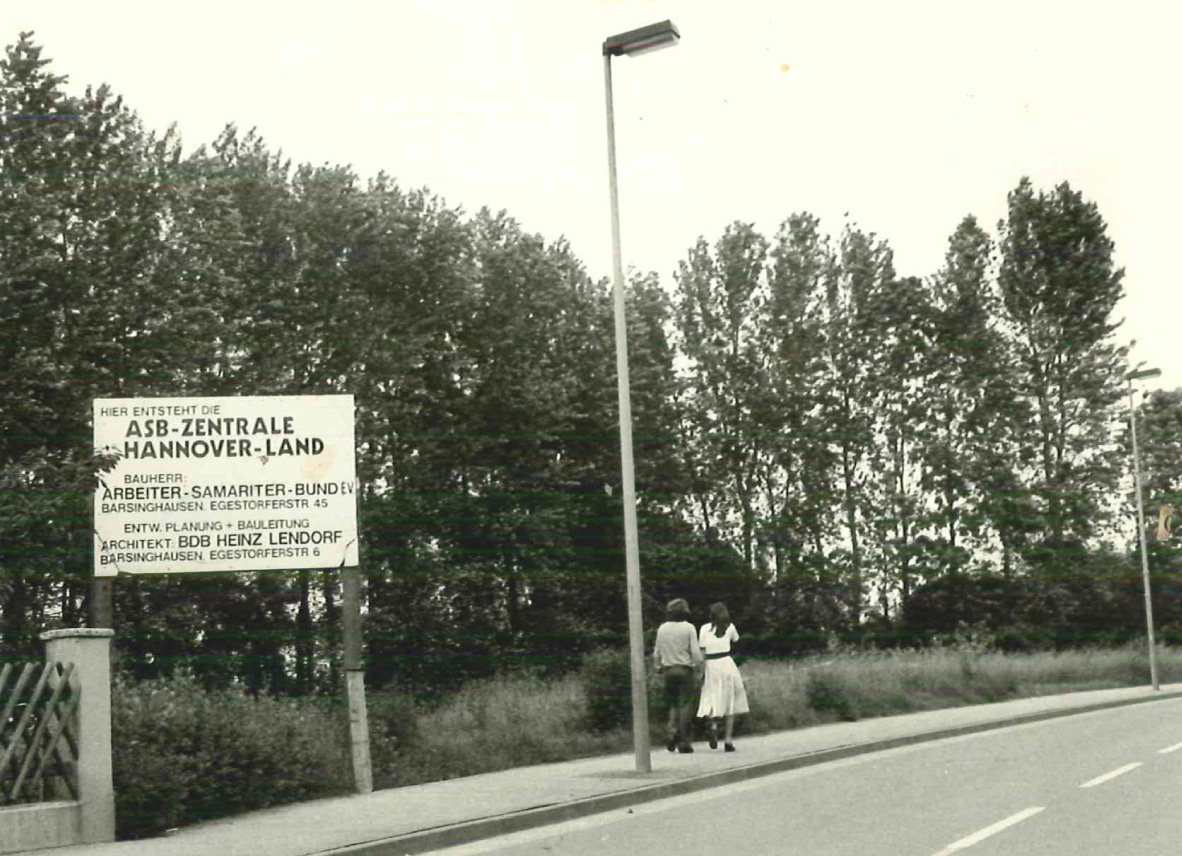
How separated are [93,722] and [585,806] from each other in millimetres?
4063

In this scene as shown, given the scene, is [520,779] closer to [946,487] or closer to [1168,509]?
[946,487]

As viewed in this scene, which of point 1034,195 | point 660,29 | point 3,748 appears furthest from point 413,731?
point 1034,195

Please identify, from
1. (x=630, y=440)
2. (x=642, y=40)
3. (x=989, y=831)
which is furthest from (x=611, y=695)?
(x=989, y=831)

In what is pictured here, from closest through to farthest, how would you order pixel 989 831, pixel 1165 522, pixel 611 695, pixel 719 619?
pixel 989 831
pixel 719 619
pixel 611 695
pixel 1165 522

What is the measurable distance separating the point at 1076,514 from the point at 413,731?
41.5 meters

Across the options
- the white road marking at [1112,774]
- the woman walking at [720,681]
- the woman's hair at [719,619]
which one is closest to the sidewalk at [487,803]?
the woman walking at [720,681]

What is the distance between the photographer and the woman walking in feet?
60.1

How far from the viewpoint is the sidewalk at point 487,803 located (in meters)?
10.4

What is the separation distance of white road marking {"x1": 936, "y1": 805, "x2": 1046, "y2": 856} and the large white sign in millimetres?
6505

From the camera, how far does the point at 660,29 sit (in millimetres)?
15141

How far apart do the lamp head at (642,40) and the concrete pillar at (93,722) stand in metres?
7.94

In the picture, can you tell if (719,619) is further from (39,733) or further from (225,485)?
(39,733)

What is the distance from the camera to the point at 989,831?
10.4 m

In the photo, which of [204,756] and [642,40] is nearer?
[204,756]
